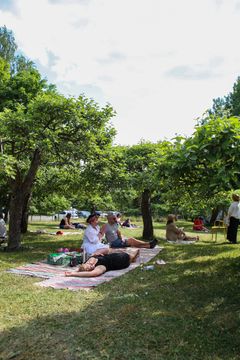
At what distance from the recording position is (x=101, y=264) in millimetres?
7410

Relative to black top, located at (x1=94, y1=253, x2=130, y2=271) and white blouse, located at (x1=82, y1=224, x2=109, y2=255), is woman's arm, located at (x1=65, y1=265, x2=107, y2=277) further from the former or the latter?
white blouse, located at (x1=82, y1=224, x2=109, y2=255)

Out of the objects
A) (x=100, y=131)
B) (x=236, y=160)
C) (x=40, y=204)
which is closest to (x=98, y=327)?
(x=236, y=160)

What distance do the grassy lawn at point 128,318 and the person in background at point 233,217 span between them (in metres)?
4.40

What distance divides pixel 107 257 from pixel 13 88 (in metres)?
6.73

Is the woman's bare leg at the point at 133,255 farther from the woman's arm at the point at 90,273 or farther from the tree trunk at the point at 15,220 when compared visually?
the tree trunk at the point at 15,220

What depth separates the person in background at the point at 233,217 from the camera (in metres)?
11.2

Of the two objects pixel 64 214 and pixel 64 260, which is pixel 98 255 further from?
pixel 64 214

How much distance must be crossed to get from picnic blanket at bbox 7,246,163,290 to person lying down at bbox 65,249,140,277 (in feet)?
0.37

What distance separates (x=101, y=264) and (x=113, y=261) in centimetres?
31

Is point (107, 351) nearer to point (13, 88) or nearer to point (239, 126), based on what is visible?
point (239, 126)

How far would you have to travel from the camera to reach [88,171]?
37.9ft

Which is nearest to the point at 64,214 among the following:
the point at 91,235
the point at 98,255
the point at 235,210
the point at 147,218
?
the point at 147,218

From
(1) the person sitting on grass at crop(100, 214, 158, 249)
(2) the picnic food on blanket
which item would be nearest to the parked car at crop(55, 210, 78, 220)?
(1) the person sitting on grass at crop(100, 214, 158, 249)

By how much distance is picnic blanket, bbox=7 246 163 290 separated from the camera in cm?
628
